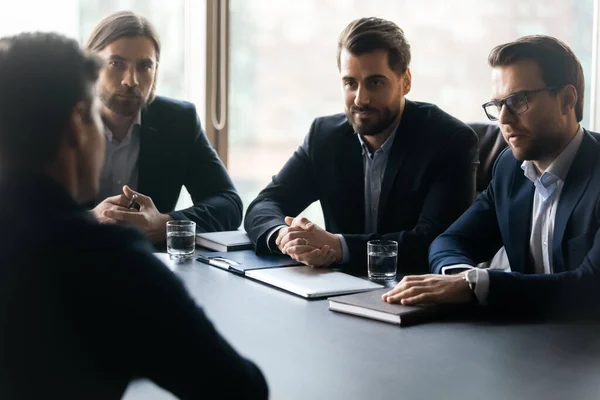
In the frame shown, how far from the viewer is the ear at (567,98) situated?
7.70ft

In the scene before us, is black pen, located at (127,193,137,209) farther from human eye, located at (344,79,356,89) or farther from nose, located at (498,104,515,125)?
nose, located at (498,104,515,125)

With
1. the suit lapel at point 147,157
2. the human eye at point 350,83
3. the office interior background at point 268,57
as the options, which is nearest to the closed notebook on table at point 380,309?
the human eye at point 350,83

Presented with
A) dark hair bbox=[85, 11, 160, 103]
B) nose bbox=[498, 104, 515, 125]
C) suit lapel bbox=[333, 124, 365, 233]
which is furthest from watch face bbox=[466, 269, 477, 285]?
dark hair bbox=[85, 11, 160, 103]

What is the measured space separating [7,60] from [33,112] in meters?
0.07

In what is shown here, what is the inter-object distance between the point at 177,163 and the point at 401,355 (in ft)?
6.20

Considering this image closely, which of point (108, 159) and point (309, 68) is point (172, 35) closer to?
point (309, 68)

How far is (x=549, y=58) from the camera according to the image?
2332mm

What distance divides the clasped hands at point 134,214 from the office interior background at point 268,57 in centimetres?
158

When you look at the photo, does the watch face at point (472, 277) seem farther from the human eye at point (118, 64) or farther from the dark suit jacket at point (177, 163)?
the human eye at point (118, 64)

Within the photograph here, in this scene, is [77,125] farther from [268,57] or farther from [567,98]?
[268,57]

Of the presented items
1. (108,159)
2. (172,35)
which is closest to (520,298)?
(108,159)

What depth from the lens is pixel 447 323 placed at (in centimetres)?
178

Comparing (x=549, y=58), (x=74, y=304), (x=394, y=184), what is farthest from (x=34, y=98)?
(x=394, y=184)

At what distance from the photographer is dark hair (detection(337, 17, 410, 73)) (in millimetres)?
2867
